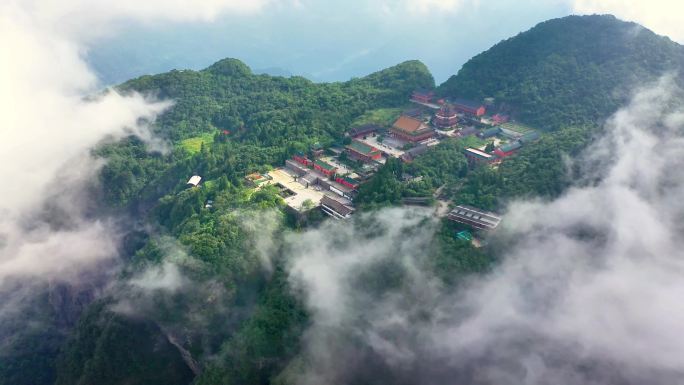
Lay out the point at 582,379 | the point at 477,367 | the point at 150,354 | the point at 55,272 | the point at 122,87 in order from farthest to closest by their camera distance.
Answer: the point at 122,87 → the point at 55,272 → the point at 150,354 → the point at 477,367 → the point at 582,379

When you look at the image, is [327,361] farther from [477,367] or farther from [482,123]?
[482,123]

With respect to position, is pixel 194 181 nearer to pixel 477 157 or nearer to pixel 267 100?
pixel 267 100

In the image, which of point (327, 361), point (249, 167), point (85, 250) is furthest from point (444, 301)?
point (85, 250)

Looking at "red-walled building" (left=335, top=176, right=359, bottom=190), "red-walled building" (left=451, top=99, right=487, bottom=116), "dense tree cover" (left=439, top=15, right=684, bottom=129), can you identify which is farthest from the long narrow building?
"red-walled building" (left=451, top=99, right=487, bottom=116)

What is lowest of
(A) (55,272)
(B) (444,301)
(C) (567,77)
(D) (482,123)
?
(A) (55,272)

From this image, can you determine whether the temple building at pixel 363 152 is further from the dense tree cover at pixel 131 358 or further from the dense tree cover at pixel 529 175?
the dense tree cover at pixel 131 358

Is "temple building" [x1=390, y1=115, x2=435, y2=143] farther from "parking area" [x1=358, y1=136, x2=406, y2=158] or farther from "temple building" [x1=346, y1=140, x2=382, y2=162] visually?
"temple building" [x1=346, y1=140, x2=382, y2=162]

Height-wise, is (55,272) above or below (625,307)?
below
